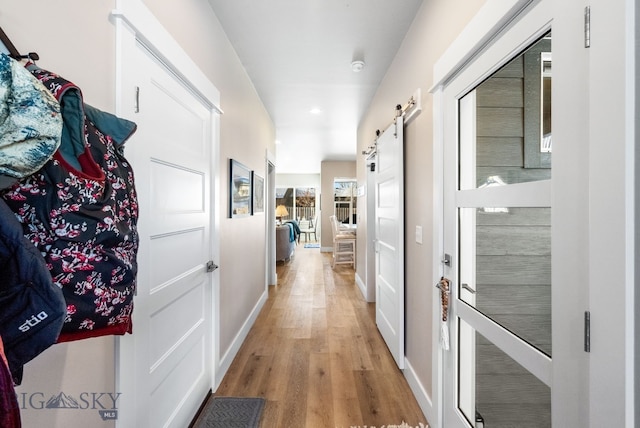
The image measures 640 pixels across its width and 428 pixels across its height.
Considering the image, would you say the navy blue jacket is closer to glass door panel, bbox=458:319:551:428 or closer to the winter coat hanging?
the winter coat hanging

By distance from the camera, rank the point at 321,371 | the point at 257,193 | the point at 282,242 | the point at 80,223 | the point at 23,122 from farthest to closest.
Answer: the point at 282,242, the point at 257,193, the point at 321,371, the point at 80,223, the point at 23,122

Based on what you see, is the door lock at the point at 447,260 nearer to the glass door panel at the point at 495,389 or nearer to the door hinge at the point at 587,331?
the glass door panel at the point at 495,389

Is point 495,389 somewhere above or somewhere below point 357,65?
below

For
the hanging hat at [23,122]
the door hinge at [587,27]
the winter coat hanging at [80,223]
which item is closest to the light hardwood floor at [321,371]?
the winter coat hanging at [80,223]

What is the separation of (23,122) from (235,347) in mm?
2367

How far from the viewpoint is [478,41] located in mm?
1203

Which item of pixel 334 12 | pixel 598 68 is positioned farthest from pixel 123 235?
pixel 334 12

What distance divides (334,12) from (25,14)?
1690mm

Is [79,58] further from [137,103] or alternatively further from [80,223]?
[80,223]

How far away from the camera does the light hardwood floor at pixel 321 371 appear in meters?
1.77

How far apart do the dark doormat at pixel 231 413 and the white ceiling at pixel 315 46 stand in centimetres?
261

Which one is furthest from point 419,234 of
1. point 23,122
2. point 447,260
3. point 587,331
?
point 23,122

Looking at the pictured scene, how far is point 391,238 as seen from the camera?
253cm

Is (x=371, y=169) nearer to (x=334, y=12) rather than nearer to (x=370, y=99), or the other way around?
(x=370, y=99)
